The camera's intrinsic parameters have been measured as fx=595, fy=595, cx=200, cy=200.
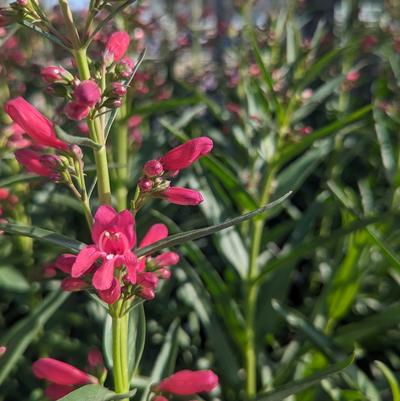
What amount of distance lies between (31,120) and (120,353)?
46 cm

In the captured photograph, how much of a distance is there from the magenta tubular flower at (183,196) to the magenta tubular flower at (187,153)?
0.05 m

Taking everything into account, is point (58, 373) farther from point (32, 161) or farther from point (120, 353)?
point (32, 161)

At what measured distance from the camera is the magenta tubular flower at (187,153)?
1098 millimetres

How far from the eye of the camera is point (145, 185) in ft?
3.65

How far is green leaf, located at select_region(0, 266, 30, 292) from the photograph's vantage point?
7.03 ft

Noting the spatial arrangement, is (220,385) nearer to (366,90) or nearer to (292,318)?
(292,318)

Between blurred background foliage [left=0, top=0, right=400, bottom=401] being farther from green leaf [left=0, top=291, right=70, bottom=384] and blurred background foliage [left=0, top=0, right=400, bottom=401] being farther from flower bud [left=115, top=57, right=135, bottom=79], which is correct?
flower bud [left=115, top=57, right=135, bottom=79]

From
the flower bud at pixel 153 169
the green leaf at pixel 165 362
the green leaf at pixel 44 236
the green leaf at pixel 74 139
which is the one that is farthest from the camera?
the green leaf at pixel 165 362

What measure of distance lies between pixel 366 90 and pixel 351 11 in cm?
142

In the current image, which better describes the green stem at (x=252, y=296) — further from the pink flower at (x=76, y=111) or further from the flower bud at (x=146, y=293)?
the pink flower at (x=76, y=111)

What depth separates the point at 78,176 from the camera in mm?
1116

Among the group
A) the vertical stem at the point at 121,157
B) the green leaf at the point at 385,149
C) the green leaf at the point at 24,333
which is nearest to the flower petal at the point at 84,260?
the green leaf at the point at 24,333

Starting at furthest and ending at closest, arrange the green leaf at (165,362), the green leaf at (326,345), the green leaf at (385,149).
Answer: the green leaf at (385,149), the green leaf at (326,345), the green leaf at (165,362)

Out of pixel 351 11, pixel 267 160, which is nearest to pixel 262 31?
pixel 267 160
